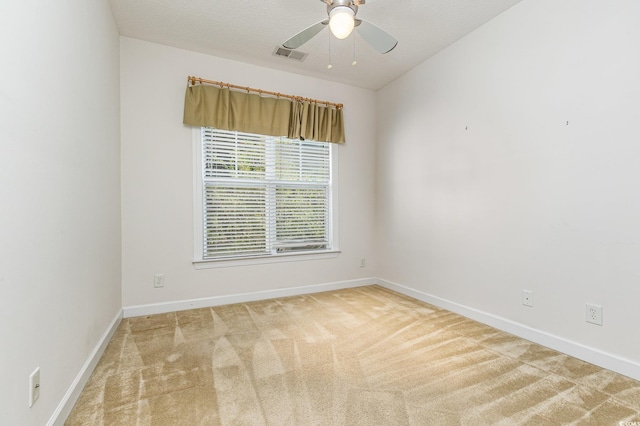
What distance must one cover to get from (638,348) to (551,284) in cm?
56

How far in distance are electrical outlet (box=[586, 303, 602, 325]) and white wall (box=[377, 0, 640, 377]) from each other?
37mm

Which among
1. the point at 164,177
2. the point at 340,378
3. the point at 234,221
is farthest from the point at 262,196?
the point at 340,378

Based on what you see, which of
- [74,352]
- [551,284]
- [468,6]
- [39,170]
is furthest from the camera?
[468,6]

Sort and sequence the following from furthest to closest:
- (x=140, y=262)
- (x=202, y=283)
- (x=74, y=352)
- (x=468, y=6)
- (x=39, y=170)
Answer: (x=202, y=283), (x=140, y=262), (x=468, y=6), (x=74, y=352), (x=39, y=170)

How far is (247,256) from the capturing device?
3.47 meters

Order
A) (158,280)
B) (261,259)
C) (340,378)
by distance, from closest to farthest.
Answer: (340,378) < (158,280) < (261,259)

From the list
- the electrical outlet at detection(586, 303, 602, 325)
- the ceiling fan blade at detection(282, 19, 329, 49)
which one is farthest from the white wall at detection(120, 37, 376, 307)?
the electrical outlet at detection(586, 303, 602, 325)

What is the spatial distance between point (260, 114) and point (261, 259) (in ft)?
5.58

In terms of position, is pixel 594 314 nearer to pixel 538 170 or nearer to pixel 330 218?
pixel 538 170

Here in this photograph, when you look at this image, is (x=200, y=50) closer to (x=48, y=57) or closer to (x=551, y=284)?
(x=48, y=57)

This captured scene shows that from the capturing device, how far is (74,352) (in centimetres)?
166

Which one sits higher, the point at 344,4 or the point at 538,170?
the point at 344,4

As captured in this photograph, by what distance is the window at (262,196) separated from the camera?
3326mm

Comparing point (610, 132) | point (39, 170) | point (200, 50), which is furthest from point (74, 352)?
point (610, 132)
